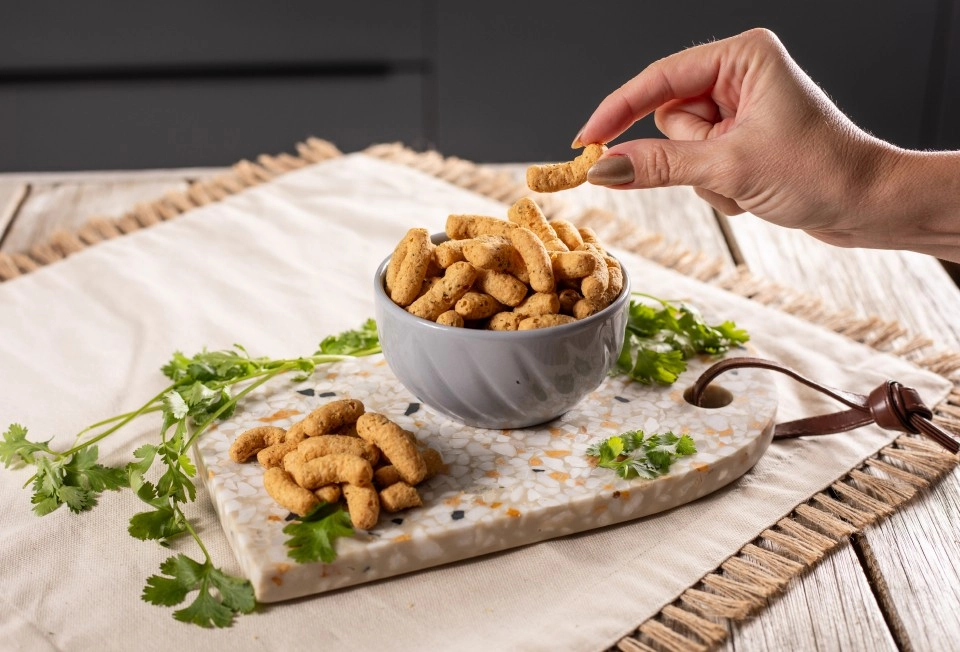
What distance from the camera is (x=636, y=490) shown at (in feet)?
3.49

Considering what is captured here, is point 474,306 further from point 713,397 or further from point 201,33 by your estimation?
point 201,33

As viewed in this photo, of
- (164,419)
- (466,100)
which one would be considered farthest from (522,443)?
(466,100)

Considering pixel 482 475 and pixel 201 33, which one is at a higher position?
pixel 201 33

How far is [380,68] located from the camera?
2.90 meters

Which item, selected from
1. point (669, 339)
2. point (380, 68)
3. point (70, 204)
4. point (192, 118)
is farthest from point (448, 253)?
point (192, 118)

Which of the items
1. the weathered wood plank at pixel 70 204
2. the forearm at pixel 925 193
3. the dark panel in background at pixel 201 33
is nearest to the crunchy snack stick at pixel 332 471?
the forearm at pixel 925 193

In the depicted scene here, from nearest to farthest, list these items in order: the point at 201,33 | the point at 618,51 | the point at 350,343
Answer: the point at 350,343, the point at 201,33, the point at 618,51

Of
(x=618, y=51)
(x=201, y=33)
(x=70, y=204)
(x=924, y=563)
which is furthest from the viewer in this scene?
(x=618, y=51)

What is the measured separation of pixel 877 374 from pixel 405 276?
28.8 inches

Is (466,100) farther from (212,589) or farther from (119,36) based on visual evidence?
(212,589)

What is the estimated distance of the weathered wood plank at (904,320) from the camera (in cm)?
100

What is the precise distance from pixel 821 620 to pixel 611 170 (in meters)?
0.53

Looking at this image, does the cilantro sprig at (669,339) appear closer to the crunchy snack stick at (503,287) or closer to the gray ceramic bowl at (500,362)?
the gray ceramic bowl at (500,362)

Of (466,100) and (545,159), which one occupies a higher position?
(466,100)
